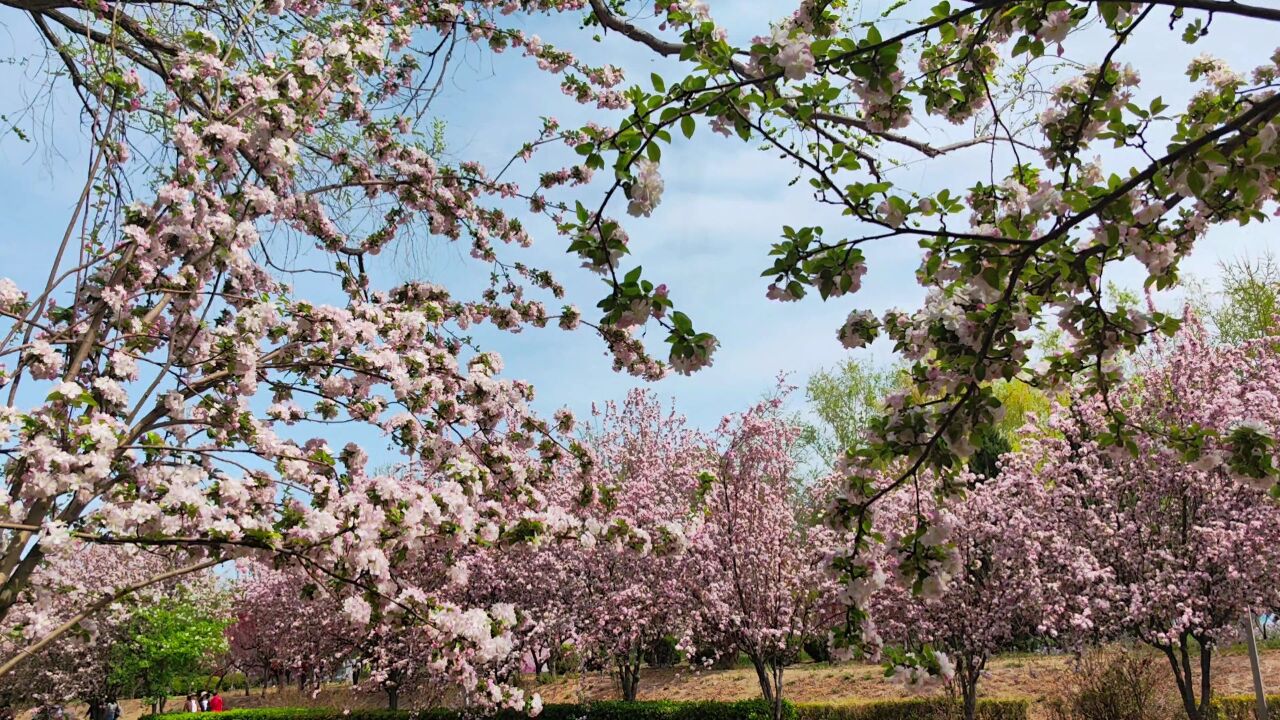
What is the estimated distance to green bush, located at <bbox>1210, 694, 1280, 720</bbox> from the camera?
11.1 m

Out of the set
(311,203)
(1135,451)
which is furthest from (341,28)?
(1135,451)

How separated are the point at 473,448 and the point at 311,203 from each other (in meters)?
2.44

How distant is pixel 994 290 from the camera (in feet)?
9.41

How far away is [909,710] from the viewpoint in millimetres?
13336

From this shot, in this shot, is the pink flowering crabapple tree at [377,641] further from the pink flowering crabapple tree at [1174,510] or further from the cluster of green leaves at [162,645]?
the pink flowering crabapple tree at [1174,510]

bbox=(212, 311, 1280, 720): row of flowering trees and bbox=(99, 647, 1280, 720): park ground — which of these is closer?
bbox=(212, 311, 1280, 720): row of flowering trees

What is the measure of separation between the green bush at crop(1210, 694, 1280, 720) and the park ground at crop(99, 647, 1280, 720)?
1313mm

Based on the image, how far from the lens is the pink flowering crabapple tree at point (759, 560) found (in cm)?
1254

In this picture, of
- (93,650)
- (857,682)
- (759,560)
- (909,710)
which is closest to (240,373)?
(759,560)

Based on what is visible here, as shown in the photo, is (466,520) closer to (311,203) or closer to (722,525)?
(311,203)

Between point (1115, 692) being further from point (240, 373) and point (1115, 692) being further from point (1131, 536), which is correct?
point (240, 373)

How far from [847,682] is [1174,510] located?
7887 mm

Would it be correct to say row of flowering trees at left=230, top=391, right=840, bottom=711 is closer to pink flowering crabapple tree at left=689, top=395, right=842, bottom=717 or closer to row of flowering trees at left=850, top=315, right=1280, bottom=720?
pink flowering crabapple tree at left=689, top=395, right=842, bottom=717

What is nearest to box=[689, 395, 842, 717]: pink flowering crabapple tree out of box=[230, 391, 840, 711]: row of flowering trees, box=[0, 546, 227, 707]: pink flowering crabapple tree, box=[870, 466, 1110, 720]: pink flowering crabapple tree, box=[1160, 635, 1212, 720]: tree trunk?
box=[230, 391, 840, 711]: row of flowering trees
